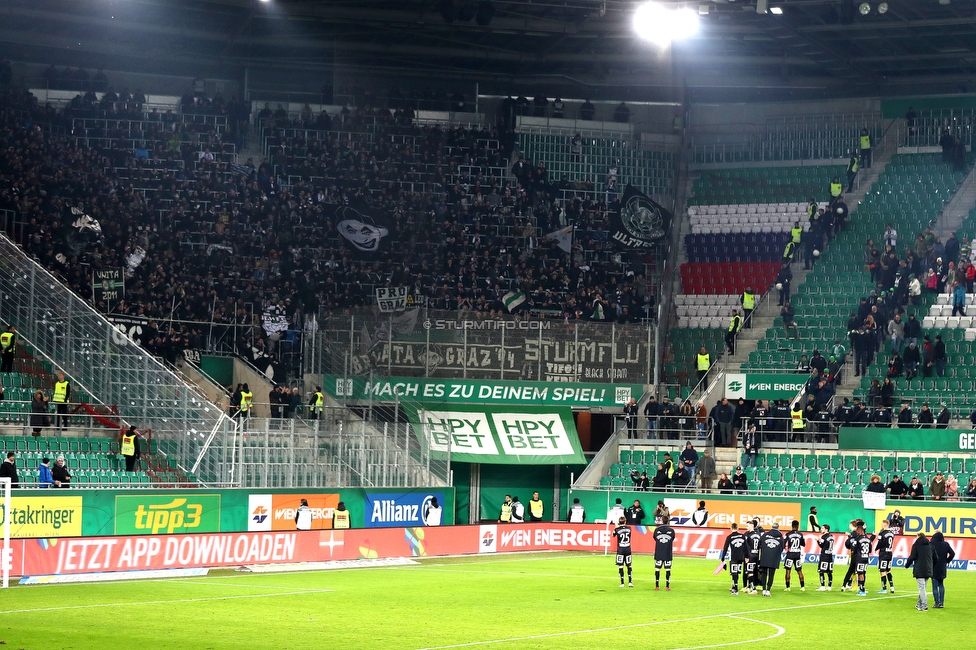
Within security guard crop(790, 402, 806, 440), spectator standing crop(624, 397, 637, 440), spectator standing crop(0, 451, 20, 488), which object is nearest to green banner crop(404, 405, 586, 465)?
spectator standing crop(624, 397, 637, 440)

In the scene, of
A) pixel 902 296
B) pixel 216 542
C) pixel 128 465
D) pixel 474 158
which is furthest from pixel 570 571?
pixel 474 158

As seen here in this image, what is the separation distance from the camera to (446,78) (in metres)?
60.6

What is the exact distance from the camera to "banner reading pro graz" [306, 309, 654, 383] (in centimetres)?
4362

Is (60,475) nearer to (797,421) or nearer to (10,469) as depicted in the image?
(10,469)

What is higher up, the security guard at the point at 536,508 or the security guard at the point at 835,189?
the security guard at the point at 835,189

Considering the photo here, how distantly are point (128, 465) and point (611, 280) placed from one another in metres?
22.7

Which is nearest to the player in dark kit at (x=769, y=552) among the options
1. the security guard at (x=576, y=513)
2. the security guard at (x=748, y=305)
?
the security guard at (x=576, y=513)

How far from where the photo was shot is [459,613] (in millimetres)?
25062

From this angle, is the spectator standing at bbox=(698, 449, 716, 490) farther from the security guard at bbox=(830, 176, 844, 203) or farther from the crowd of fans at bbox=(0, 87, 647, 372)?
the security guard at bbox=(830, 176, 844, 203)

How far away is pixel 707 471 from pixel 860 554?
14.2m

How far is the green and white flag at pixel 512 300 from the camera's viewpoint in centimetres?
4938

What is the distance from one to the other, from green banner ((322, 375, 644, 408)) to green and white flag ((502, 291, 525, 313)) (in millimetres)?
4106

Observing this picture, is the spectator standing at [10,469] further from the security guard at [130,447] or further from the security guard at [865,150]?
the security guard at [865,150]

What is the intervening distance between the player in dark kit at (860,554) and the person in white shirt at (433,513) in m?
15.6
